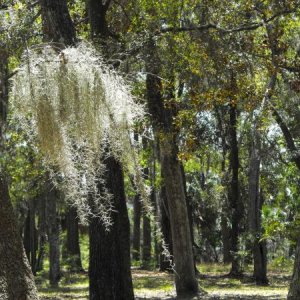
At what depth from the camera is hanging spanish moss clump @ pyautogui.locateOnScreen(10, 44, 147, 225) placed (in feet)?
18.6

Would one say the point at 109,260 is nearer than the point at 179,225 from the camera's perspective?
Yes

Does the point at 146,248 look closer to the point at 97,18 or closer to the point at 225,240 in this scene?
the point at 225,240

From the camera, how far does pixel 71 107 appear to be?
5746 mm

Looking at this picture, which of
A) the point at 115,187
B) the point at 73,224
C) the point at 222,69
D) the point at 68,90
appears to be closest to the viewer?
the point at 68,90

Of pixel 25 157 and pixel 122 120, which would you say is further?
pixel 25 157

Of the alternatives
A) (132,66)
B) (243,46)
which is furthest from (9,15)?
(243,46)

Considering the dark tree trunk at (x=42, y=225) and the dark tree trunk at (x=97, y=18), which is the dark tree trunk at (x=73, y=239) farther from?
the dark tree trunk at (x=97, y=18)

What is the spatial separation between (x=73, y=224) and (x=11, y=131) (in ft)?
31.5

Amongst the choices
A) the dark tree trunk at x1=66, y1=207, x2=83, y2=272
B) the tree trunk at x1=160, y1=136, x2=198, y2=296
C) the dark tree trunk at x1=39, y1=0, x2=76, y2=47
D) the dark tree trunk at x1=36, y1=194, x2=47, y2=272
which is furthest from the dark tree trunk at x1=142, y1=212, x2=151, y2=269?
the dark tree trunk at x1=39, y1=0, x2=76, y2=47

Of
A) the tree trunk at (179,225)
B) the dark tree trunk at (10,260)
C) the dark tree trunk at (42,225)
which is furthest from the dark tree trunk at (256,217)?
the dark tree trunk at (10,260)

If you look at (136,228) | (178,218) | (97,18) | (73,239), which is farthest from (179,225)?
(136,228)

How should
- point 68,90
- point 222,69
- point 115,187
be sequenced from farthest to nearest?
point 222,69 → point 115,187 → point 68,90

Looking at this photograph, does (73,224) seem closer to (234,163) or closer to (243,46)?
(234,163)

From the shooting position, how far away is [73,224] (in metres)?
27.4
